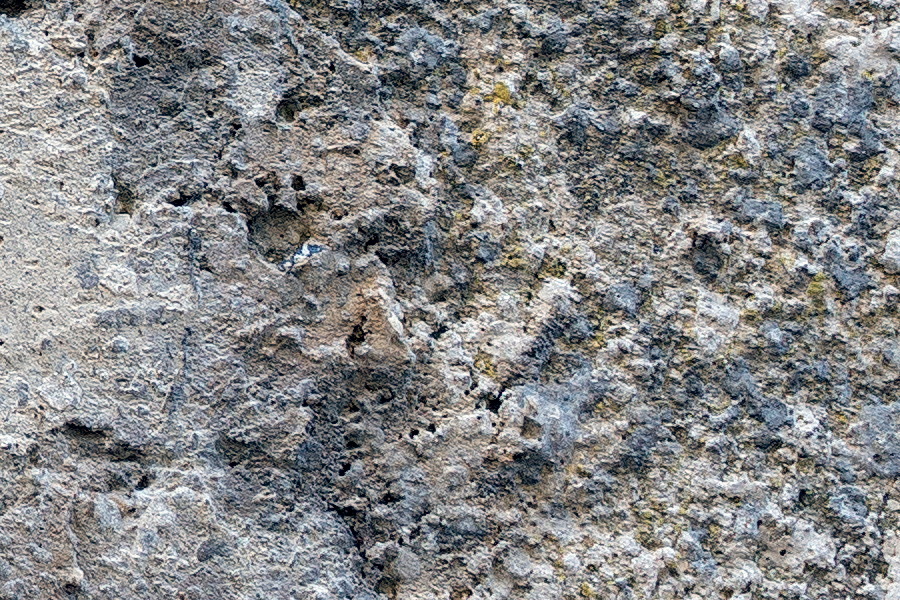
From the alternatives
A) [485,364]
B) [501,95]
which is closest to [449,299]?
[485,364]

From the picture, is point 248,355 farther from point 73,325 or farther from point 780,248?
point 780,248

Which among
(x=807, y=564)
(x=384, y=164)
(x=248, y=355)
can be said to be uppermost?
(x=384, y=164)

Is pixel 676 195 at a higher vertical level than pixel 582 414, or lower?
higher

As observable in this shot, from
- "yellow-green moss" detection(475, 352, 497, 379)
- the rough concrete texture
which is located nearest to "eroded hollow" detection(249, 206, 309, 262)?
the rough concrete texture

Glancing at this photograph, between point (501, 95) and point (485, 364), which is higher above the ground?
point (501, 95)

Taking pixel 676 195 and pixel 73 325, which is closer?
pixel 73 325

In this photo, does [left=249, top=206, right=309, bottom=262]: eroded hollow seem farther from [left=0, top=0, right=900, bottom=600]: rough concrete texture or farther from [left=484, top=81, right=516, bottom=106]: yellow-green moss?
[left=484, top=81, right=516, bottom=106]: yellow-green moss

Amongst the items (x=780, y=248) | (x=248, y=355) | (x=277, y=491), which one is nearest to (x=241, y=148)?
(x=248, y=355)

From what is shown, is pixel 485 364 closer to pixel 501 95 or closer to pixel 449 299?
pixel 449 299
